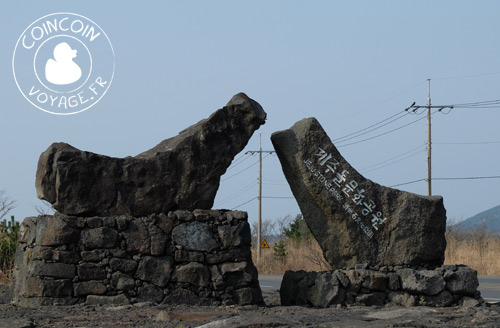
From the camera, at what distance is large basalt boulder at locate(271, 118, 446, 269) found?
12.0m

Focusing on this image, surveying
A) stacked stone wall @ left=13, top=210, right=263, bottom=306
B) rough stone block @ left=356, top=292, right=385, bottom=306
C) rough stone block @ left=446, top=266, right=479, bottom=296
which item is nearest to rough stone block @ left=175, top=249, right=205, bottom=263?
stacked stone wall @ left=13, top=210, right=263, bottom=306

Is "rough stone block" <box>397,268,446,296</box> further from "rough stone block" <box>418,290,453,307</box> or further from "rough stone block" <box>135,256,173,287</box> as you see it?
"rough stone block" <box>135,256,173,287</box>

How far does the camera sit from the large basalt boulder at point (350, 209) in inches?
474

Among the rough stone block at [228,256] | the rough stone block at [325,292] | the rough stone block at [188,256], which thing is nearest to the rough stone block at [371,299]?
the rough stone block at [325,292]

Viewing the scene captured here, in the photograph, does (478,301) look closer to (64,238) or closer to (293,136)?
(293,136)

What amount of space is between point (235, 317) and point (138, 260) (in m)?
3.13

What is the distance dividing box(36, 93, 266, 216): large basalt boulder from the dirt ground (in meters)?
1.53

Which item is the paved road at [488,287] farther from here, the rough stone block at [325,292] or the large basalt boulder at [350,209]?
the rough stone block at [325,292]

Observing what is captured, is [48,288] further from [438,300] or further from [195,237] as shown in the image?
[438,300]

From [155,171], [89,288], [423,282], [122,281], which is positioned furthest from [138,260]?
[423,282]

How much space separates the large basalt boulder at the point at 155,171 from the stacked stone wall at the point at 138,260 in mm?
239

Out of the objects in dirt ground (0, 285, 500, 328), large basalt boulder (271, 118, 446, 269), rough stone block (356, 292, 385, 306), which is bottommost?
dirt ground (0, 285, 500, 328)

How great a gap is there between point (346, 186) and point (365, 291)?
1.60m

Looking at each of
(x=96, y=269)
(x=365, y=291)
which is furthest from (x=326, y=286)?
(x=96, y=269)
